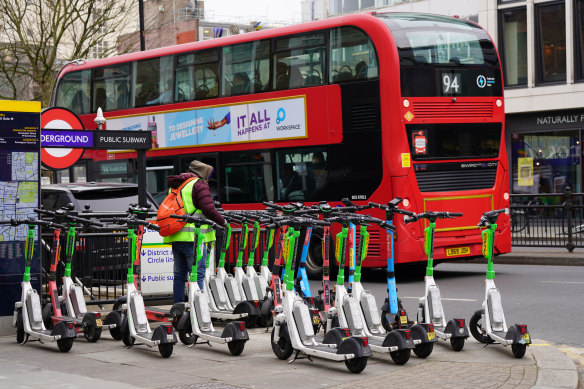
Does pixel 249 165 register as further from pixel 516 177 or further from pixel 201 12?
Answer: pixel 201 12

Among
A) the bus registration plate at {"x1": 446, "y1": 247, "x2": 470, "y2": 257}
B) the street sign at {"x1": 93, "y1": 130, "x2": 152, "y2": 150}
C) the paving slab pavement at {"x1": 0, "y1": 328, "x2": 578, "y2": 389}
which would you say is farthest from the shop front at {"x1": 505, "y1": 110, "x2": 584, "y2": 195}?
the paving slab pavement at {"x1": 0, "y1": 328, "x2": 578, "y2": 389}

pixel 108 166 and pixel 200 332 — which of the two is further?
pixel 108 166

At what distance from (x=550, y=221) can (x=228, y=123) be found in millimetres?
7294

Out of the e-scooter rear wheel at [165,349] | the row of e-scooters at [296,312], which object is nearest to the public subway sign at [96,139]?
the row of e-scooters at [296,312]

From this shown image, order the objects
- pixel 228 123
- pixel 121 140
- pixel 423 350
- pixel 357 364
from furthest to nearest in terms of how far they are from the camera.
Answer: pixel 228 123
pixel 121 140
pixel 423 350
pixel 357 364

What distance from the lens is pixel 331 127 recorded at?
51.8 feet

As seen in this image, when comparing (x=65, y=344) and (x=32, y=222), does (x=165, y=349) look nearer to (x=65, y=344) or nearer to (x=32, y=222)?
(x=65, y=344)

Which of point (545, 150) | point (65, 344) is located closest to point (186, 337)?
point (65, 344)

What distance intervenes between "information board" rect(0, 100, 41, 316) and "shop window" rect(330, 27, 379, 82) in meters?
6.79

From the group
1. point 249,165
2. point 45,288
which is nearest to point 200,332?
point 45,288

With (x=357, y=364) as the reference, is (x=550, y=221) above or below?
above

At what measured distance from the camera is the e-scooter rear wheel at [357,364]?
7383mm

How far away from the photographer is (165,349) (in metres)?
8.22

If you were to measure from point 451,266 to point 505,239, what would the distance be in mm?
3221
